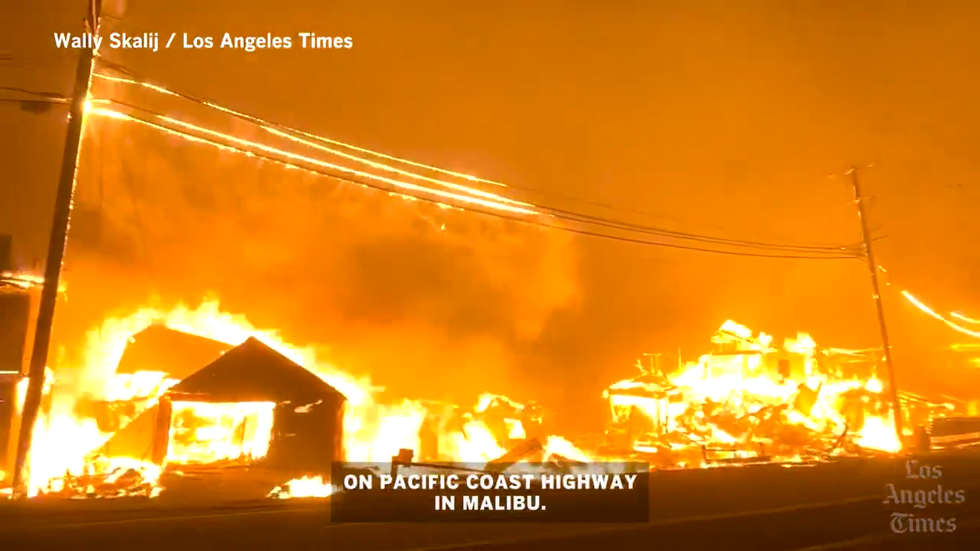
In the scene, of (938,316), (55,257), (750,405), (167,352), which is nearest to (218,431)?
(167,352)

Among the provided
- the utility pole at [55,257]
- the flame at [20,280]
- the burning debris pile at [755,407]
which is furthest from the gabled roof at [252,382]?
the burning debris pile at [755,407]

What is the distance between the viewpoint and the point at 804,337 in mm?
36812

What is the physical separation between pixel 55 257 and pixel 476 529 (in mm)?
10002

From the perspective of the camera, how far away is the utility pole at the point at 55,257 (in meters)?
12.3

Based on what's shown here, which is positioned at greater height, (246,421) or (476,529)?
(246,421)

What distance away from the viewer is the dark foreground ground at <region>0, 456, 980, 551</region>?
1080 centimetres

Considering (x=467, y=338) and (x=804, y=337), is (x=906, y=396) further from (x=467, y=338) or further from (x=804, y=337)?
(x=467, y=338)

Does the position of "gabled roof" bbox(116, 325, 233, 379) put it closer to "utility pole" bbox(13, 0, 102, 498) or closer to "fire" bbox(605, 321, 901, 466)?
"utility pole" bbox(13, 0, 102, 498)

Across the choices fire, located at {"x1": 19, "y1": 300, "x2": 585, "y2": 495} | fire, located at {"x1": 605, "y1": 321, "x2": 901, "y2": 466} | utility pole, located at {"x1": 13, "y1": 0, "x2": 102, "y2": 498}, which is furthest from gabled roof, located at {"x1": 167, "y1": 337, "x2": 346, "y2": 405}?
fire, located at {"x1": 605, "y1": 321, "x2": 901, "y2": 466}

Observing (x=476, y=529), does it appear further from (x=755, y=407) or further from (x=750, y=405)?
(x=750, y=405)

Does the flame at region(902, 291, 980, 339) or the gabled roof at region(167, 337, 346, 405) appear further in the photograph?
the flame at region(902, 291, 980, 339)

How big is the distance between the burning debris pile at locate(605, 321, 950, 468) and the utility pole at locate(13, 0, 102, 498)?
18714mm

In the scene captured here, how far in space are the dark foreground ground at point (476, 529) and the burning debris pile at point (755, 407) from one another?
8891 mm

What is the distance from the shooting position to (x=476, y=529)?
471 inches
